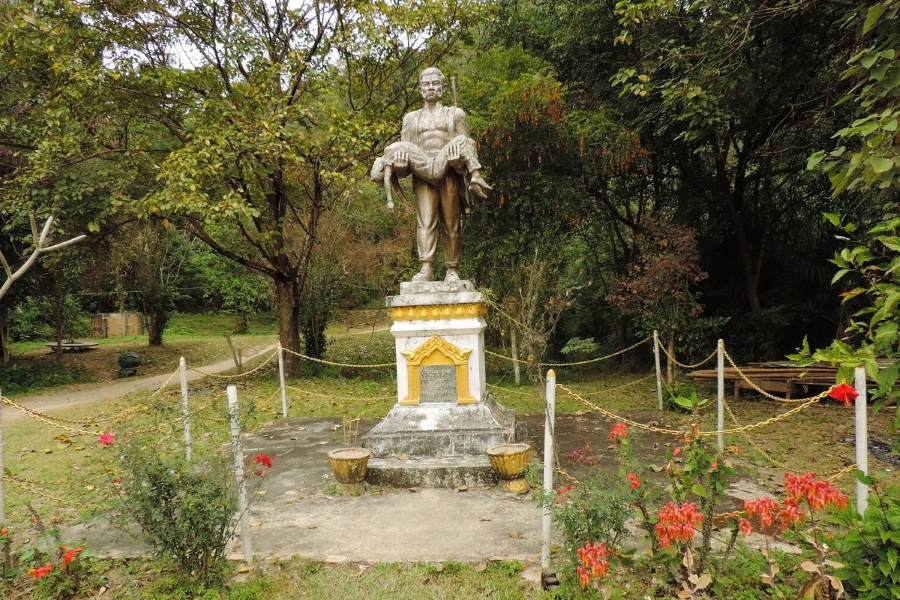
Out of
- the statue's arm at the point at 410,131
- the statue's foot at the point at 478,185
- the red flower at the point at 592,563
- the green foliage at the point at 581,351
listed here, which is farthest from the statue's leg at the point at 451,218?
the green foliage at the point at 581,351

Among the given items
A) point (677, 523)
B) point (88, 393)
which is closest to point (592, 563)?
point (677, 523)

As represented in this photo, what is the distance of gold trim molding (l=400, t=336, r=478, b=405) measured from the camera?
5.73m

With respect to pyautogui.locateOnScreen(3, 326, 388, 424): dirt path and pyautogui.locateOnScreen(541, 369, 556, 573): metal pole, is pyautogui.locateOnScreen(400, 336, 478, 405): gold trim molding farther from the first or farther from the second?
pyautogui.locateOnScreen(3, 326, 388, 424): dirt path

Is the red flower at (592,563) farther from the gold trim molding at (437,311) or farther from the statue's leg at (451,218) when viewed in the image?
the statue's leg at (451,218)

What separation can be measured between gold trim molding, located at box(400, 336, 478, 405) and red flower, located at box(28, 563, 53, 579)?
10.1 feet

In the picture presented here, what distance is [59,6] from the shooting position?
9.13 m

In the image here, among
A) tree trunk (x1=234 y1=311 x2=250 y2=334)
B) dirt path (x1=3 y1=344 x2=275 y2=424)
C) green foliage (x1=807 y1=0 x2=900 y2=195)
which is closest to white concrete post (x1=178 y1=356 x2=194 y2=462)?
green foliage (x1=807 y1=0 x2=900 y2=195)

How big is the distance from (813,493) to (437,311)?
3.69m

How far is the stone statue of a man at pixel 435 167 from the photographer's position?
5.84 meters

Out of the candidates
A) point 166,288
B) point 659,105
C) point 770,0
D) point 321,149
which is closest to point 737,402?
point 659,105

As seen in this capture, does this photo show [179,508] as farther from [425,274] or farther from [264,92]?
[264,92]

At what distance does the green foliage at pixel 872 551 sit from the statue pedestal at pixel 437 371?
303 cm

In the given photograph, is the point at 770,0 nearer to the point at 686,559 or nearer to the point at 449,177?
the point at 449,177

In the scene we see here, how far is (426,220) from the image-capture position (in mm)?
6246
